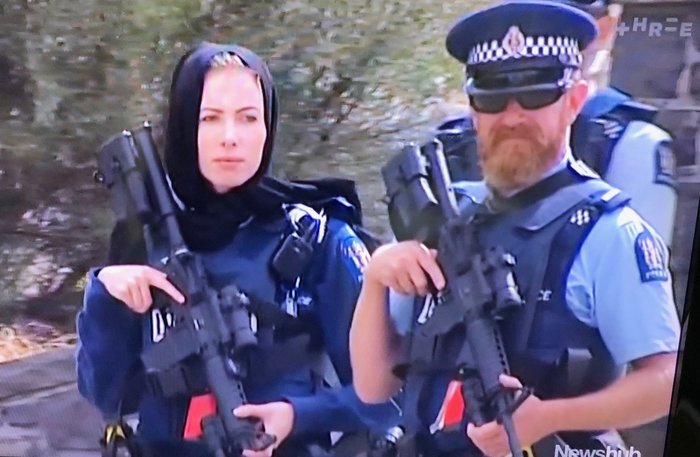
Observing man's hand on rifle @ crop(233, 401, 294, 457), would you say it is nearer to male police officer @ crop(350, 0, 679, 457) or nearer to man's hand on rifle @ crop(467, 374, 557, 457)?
male police officer @ crop(350, 0, 679, 457)

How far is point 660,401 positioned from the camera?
4.61ft

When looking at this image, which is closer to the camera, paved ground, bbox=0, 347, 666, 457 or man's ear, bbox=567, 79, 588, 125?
man's ear, bbox=567, 79, 588, 125

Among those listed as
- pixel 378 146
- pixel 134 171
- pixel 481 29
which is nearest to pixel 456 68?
pixel 481 29

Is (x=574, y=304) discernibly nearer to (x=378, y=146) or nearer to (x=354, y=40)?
(x=378, y=146)

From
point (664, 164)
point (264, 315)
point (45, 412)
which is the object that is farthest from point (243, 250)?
point (664, 164)

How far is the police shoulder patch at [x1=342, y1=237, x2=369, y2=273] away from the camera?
1423mm

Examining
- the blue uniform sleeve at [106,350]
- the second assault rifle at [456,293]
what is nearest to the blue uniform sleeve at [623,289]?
the second assault rifle at [456,293]

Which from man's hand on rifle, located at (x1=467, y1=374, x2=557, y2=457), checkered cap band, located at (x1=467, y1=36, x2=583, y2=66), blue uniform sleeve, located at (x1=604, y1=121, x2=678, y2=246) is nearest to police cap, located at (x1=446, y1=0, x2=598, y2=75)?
checkered cap band, located at (x1=467, y1=36, x2=583, y2=66)

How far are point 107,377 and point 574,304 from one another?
75 centimetres

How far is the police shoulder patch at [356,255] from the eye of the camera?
142 centimetres

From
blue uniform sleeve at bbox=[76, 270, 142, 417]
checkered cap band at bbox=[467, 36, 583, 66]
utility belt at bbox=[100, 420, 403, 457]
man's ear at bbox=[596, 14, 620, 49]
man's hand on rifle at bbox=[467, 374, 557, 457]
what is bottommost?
utility belt at bbox=[100, 420, 403, 457]

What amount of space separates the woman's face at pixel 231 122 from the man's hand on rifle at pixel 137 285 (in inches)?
7.7

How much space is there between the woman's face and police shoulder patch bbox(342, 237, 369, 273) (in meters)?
0.19

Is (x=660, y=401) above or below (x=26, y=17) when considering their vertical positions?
below
